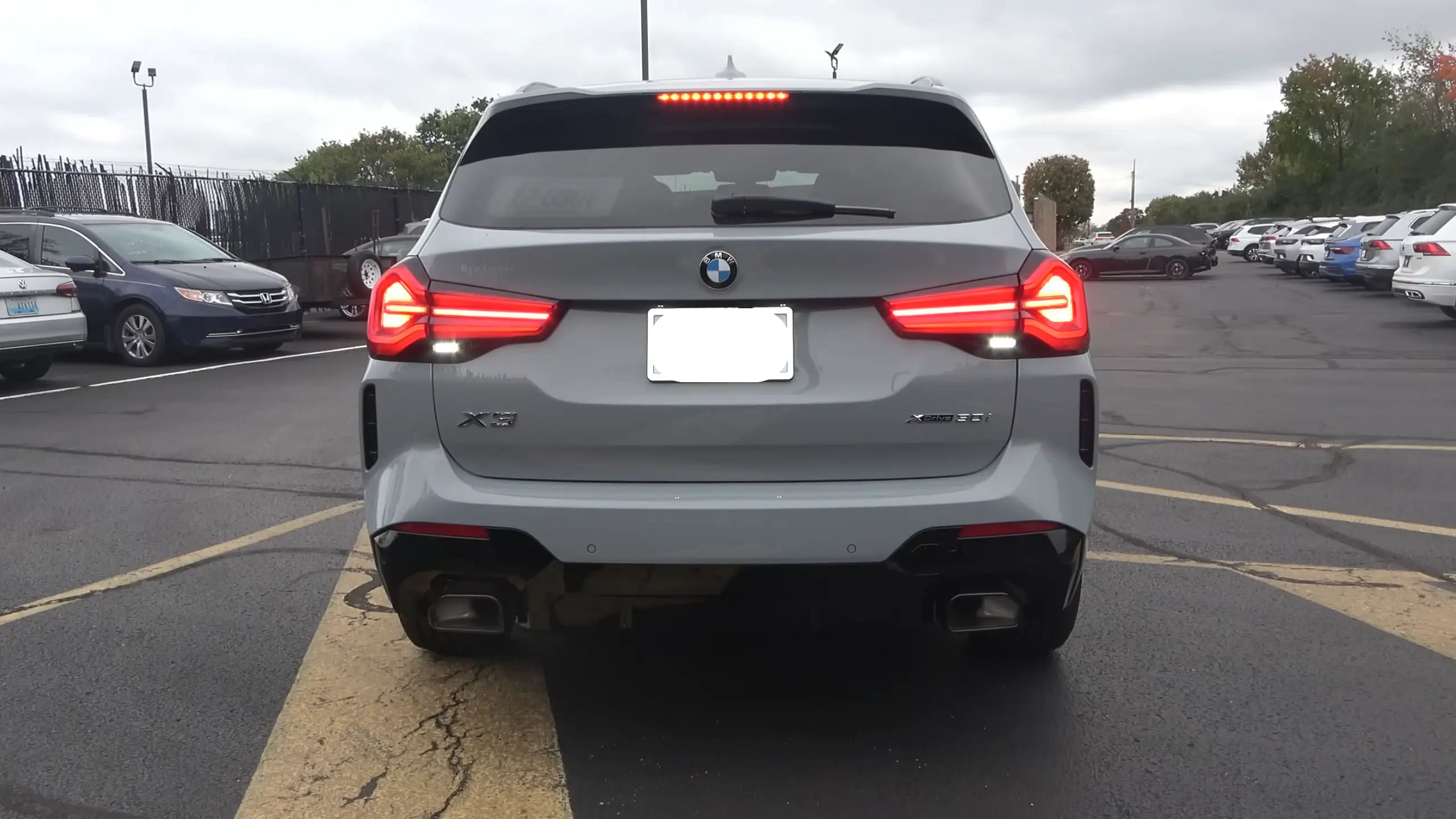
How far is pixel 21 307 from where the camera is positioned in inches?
446

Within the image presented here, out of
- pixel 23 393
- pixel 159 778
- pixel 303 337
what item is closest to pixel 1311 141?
pixel 303 337

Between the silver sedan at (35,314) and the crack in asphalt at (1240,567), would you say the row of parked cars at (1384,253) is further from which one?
the silver sedan at (35,314)

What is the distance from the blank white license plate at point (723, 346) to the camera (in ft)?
9.57

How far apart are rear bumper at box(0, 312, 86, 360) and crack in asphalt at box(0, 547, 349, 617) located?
7.36 meters

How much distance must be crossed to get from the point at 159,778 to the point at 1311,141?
286 feet

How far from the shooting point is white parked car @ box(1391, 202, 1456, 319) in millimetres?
16672

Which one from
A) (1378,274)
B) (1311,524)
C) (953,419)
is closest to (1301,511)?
(1311,524)

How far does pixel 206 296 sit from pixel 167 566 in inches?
375

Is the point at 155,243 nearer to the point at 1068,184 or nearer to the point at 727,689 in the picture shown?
the point at 727,689

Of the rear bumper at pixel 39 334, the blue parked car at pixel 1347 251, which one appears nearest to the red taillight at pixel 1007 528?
the rear bumper at pixel 39 334

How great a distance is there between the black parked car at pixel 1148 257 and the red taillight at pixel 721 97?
3278 centimetres

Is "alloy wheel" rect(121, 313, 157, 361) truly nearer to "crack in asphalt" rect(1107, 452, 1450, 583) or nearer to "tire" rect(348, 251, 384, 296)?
"tire" rect(348, 251, 384, 296)

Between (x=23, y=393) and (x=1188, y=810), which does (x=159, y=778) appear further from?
(x=23, y=393)

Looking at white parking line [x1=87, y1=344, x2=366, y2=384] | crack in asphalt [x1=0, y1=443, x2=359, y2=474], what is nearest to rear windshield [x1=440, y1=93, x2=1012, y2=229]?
crack in asphalt [x1=0, y1=443, x2=359, y2=474]
